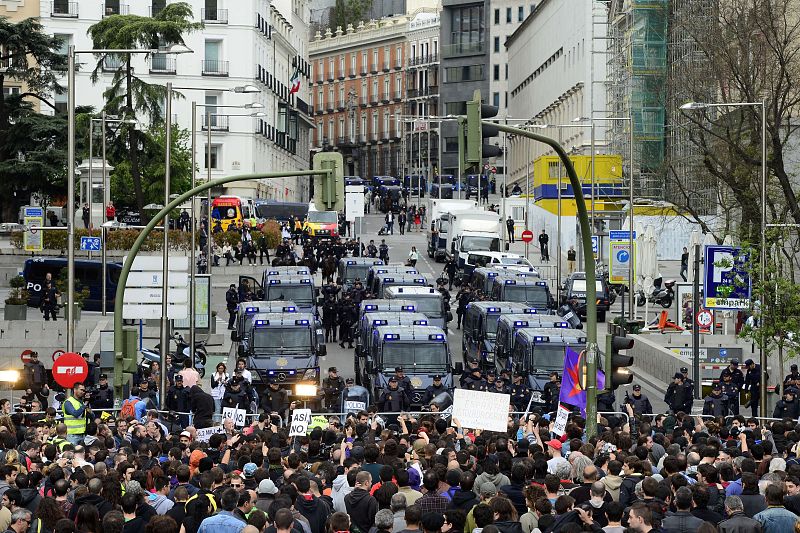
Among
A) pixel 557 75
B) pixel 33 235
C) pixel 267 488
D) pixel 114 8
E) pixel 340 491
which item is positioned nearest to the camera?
pixel 267 488

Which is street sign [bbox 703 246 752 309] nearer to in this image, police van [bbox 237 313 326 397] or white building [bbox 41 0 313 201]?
police van [bbox 237 313 326 397]

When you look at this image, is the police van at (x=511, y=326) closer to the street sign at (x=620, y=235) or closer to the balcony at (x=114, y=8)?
the street sign at (x=620, y=235)

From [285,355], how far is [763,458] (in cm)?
1998

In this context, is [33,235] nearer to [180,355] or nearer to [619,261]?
[180,355]

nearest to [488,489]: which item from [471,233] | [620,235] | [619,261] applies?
[619,261]

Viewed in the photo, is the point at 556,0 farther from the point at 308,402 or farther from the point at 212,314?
the point at 308,402

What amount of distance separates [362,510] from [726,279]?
25.3m

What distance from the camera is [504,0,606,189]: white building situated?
102125 mm

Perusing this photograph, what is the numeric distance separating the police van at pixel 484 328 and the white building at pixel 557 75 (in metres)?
42.7

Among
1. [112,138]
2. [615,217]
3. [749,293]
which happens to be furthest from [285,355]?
[615,217]

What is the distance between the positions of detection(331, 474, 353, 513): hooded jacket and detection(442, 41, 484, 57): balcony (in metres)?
147

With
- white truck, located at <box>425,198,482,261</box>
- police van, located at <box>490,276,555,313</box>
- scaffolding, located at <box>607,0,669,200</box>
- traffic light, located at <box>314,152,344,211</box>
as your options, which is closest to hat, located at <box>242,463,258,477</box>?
traffic light, located at <box>314,152,344,211</box>

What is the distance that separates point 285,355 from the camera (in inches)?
1464

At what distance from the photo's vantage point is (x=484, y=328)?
4234 centimetres
